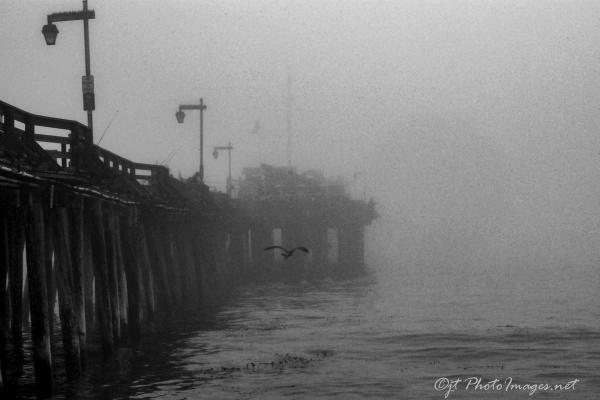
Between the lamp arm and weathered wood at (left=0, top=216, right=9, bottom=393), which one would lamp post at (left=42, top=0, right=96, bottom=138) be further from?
weathered wood at (left=0, top=216, right=9, bottom=393)

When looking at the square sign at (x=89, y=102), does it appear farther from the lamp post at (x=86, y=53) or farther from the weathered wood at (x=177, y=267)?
the weathered wood at (x=177, y=267)

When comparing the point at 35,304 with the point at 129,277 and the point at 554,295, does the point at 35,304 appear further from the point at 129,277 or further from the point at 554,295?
the point at 554,295

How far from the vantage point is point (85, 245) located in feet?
72.9

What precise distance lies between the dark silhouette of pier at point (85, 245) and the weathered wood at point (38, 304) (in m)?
0.02

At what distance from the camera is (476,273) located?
64625mm

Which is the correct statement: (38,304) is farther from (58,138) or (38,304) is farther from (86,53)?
(86,53)

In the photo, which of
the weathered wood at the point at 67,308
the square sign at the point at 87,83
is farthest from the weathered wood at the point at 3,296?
the square sign at the point at 87,83

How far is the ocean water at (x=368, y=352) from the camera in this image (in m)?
17.0

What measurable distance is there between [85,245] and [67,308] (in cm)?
547

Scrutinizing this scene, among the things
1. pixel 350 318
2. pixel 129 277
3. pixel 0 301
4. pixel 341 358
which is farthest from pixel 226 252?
pixel 0 301

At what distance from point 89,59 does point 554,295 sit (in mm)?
25808

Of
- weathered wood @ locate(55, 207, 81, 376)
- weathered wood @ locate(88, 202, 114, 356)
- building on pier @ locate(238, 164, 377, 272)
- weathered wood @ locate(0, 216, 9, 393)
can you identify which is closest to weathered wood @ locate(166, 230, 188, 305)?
weathered wood @ locate(88, 202, 114, 356)

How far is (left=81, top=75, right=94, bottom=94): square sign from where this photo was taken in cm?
2353

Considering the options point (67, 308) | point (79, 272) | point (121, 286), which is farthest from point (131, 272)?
point (67, 308)
